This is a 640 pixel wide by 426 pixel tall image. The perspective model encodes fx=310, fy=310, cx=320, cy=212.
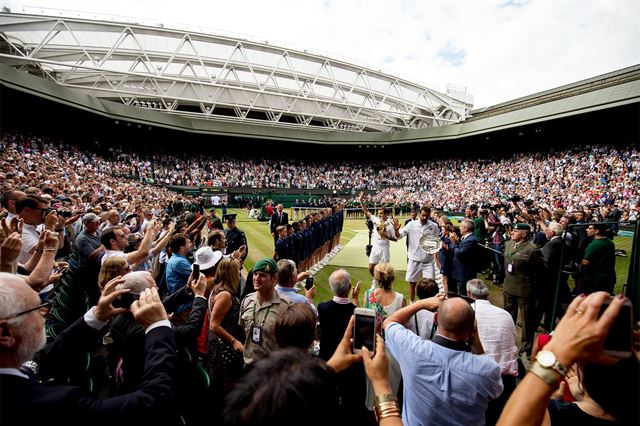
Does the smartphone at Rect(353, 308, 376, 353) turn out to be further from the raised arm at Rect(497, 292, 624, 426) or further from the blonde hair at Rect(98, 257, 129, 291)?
the blonde hair at Rect(98, 257, 129, 291)

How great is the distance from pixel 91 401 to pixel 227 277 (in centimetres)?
228

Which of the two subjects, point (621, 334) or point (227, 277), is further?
point (227, 277)

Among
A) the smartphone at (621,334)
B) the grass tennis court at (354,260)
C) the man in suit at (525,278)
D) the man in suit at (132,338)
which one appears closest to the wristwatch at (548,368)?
the smartphone at (621,334)

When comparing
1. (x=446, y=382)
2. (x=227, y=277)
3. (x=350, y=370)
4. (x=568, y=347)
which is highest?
(x=568, y=347)

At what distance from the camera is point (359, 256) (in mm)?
11805

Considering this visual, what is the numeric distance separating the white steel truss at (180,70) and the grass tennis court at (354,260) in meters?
19.7

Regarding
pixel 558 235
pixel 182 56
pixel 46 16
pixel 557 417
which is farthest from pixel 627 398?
pixel 46 16

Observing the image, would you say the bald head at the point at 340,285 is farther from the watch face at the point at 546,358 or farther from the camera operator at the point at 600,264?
the camera operator at the point at 600,264

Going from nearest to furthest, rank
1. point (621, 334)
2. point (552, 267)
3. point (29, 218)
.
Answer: point (621, 334), point (29, 218), point (552, 267)

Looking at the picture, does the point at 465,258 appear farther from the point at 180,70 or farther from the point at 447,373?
the point at 180,70

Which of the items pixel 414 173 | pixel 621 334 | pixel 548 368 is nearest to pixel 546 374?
pixel 548 368

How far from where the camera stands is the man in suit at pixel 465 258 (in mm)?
5973

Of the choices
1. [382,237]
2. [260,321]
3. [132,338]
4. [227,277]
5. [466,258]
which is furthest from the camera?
[382,237]

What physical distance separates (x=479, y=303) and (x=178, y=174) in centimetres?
3577
